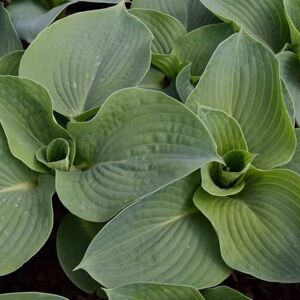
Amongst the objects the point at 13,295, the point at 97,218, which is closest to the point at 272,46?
the point at 97,218

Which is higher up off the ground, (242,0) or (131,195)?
(242,0)

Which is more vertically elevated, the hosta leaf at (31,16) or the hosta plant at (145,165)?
the hosta leaf at (31,16)

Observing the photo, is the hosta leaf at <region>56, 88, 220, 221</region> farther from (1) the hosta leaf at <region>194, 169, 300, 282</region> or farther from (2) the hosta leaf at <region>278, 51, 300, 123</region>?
(2) the hosta leaf at <region>278, 51, 300, 123</region>

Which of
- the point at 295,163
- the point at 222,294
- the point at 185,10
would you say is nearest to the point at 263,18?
the point at 185,10

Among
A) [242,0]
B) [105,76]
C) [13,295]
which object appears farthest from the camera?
[242,0]

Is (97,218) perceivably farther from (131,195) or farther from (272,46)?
(272,46)

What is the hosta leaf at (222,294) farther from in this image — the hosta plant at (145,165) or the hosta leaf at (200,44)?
the hosta leaf at (200,44)

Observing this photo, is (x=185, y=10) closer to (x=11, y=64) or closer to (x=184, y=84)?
(x=184, y=84)

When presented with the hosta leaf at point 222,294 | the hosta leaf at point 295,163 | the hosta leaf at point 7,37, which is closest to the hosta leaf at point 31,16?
the hosta leaf at point 7,37
